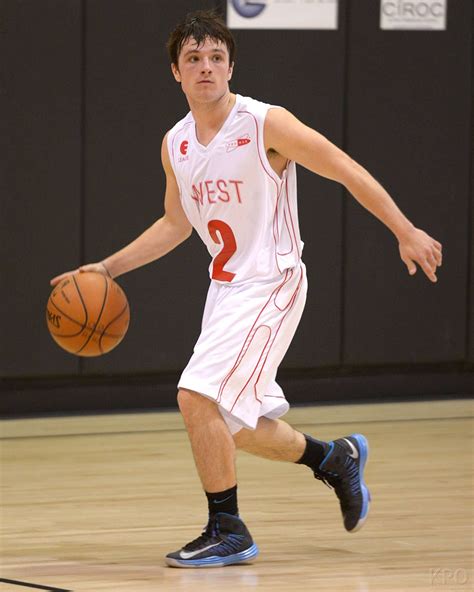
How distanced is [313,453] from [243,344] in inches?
24.0

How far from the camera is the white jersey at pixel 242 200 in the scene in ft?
15.9

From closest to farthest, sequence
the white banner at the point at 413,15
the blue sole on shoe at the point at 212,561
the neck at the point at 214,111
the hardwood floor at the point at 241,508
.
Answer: the hardwood floor at the point at 241,508 → the blue sole on shoe at the point at 212,561 → the neck at the point at 214,111 → the white banner at the point at 413,15

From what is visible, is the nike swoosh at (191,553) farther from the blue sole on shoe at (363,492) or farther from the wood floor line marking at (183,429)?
the wood floor line marking at (183,429)

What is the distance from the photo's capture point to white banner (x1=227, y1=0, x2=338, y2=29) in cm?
777

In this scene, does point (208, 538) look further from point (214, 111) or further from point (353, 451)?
point (214, 111)

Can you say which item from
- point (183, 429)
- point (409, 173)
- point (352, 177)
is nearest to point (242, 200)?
point (352, 177)

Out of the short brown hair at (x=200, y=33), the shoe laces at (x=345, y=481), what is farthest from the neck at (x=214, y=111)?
the shoe laces at (x=345, y=481)

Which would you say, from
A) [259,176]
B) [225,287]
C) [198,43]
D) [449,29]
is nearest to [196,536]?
[225,287]

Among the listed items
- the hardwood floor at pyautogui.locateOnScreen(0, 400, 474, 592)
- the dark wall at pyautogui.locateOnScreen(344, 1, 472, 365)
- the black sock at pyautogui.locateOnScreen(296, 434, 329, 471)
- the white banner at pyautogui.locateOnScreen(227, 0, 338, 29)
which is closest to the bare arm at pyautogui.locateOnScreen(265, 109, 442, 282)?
the black sock at pyautogui.locateOnScreen(296, 434, 329, 471)

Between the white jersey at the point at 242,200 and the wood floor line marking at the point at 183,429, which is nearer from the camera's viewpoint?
the white jersey at the point at 242,200

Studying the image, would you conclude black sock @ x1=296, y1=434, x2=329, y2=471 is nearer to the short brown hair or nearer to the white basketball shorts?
the white basketball shorts

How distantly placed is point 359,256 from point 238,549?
3.57 metres

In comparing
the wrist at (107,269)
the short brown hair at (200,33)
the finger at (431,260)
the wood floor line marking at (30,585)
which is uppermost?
the short brown hair at (200,33)

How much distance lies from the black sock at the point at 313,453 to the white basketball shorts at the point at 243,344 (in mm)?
346
